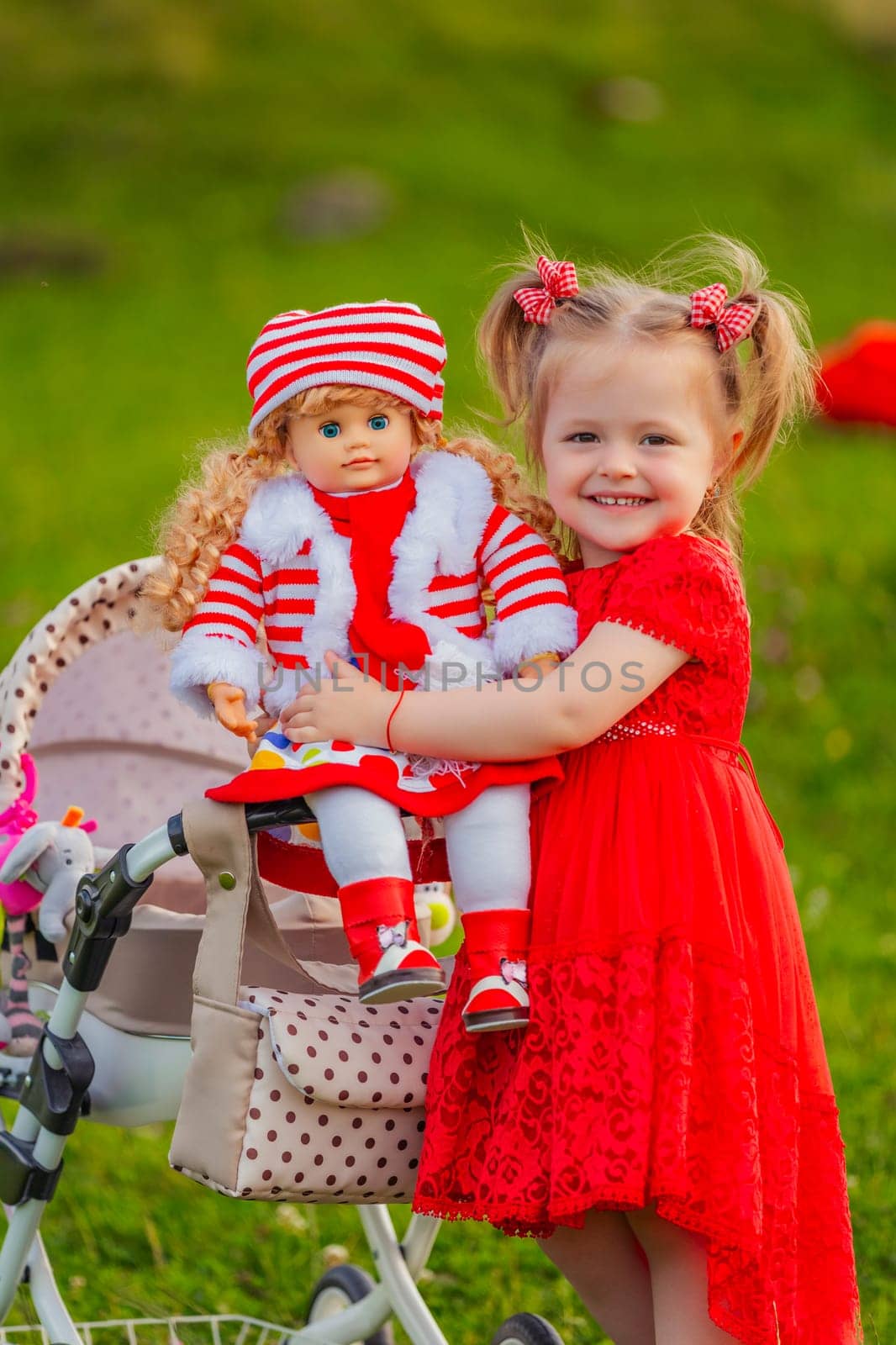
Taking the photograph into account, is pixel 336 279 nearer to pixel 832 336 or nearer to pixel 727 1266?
pixel 832 336

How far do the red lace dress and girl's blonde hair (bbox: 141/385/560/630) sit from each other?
203 millimetres

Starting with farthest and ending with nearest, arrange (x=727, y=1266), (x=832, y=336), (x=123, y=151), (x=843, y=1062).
Answer: (x=123, y=151) → (x=832, y=336) → (x=843, y=1062) → (x=727, y=1266)

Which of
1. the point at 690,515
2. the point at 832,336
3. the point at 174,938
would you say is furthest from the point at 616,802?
the point at 832,336

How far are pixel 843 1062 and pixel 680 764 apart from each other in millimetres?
2200

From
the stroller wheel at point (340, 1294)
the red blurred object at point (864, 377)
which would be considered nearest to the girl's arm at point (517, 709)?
the stroller wheel at point (340, 1294)

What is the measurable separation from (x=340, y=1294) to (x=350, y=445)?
1.71 m

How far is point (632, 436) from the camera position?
2.19 m

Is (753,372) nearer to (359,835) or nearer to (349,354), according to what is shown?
(349,354)

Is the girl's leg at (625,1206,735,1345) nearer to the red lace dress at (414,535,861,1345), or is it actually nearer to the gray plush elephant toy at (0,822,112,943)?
the red lace dress at (414,535,861,1345)

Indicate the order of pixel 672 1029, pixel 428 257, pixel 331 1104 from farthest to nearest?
1. pixel 428 257
2. pixel 331 1104
3. pixel 672 1029

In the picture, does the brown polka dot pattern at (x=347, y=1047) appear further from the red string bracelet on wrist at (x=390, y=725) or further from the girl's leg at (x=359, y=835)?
the red string bracelet on wrist at (x=390, y=725)

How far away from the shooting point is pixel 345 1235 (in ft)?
11.7

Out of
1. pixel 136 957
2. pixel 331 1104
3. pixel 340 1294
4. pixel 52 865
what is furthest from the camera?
pixel 340 1294

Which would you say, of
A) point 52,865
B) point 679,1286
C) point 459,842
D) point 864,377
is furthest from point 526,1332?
point 864,377
